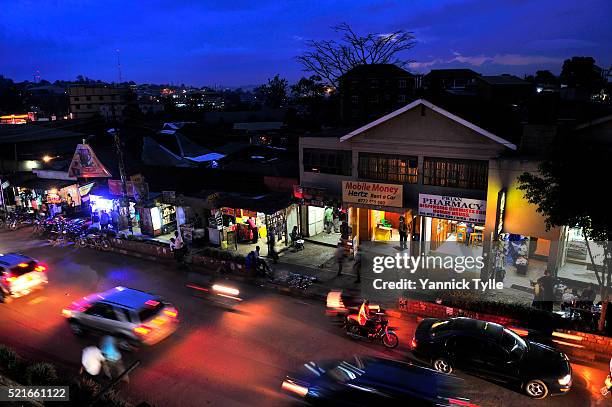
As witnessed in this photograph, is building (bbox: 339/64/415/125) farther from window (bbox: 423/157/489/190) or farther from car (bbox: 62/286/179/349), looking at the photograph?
car (bbox: 62/286/179/349)

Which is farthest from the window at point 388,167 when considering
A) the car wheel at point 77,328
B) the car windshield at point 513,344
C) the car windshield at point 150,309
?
the car wheel at point 77,328

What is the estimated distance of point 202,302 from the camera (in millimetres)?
16578

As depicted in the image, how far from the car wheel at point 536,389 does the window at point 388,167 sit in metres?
9.85

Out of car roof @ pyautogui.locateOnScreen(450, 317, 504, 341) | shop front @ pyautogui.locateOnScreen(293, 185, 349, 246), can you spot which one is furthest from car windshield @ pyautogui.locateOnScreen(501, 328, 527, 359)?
shop front @ pyautogui.locateOnScreen(293, 185, 349, 246)

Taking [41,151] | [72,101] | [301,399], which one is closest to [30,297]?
[301,399]

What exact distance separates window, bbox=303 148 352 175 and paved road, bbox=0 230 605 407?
7.01m

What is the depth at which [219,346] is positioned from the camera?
524 inches

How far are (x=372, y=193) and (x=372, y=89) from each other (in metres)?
40.9

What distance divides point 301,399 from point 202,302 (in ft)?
23.0

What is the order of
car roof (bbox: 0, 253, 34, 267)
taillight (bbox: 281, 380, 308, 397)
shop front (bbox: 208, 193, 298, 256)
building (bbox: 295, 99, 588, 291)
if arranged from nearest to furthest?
taillight (bbox: 281, 380, 308, 397), building (bbox: 295, 99, 588, 291), car roof (bbox: 0, 253, 34, 267), shop front (bbox: 208, 193, 298, 256)

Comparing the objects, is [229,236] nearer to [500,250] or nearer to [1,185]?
[500,250]

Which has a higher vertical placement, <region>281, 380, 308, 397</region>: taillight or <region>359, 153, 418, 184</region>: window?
<region>359, 153, 418, 184</region>: window

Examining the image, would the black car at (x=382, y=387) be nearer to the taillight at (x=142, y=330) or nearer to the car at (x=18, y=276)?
A: the taillight at (x=142, y=330)

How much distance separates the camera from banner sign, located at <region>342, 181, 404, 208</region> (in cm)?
1839
